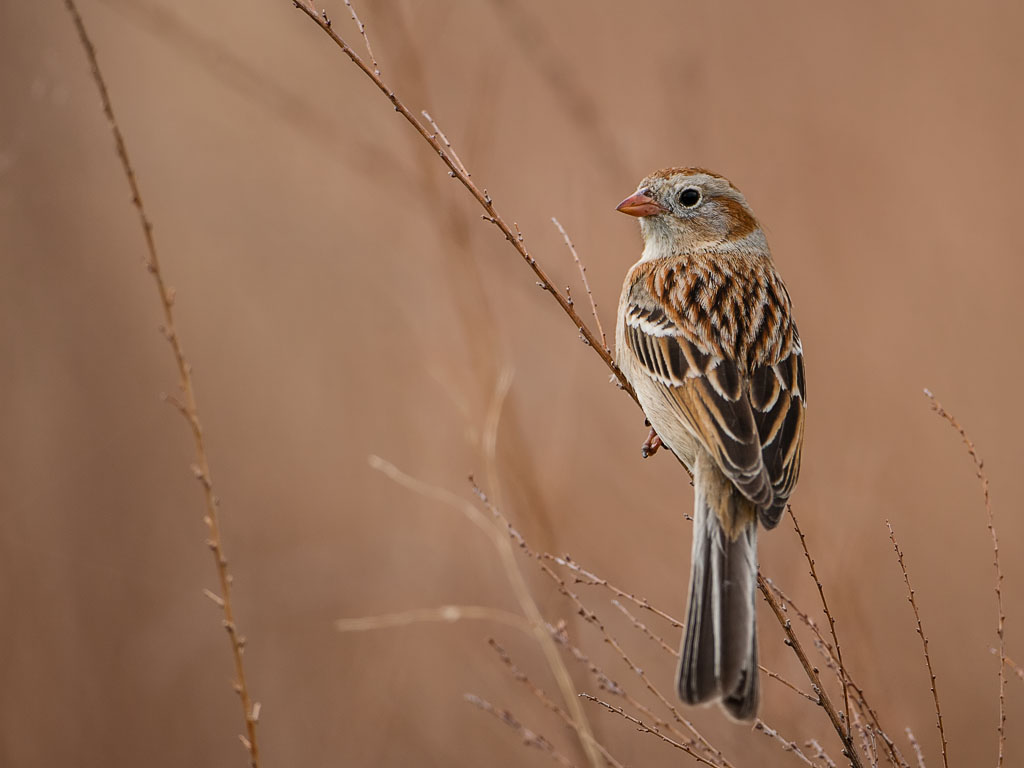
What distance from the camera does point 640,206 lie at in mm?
3502

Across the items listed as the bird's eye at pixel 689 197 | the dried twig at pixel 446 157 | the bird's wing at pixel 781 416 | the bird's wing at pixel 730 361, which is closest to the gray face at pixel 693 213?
the bird's eye at pixel 689 197

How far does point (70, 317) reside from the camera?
18.7 ft

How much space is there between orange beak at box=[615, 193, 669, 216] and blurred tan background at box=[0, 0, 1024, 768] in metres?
0.31

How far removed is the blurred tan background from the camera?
4395 millimetres

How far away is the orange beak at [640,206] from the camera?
3479mm

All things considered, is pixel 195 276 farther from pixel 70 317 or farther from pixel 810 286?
pixel 810 286

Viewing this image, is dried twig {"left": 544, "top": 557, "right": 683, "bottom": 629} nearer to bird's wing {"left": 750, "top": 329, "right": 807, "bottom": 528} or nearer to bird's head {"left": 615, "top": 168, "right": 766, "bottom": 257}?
bird's wing {"left": 750, "top": 329, "right": 807, "bottom": 528}

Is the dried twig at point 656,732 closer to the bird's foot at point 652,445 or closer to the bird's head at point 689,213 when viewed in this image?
the bird's foot at point 652,445

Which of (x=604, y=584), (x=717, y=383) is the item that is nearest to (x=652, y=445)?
(x=717, y=383)

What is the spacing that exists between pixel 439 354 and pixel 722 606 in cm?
241

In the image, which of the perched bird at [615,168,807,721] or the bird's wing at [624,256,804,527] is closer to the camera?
the perched bird at [615,168,807,721]

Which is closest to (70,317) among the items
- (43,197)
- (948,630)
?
(43,197)

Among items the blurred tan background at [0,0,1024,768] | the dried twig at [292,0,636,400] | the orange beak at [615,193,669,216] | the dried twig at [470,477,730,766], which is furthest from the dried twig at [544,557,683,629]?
the orange beak at [615,193,669,216]

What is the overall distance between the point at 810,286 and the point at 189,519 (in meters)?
3.74
